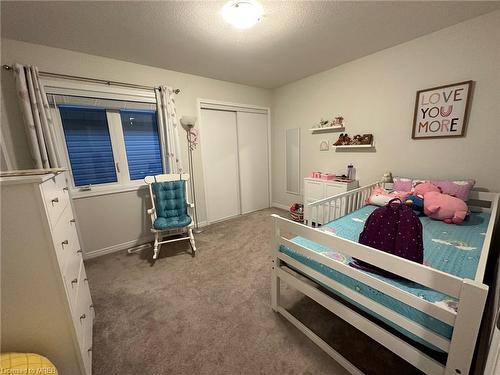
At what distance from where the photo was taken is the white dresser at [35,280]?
0.85 metres

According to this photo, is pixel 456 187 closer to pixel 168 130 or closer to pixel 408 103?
pixel 408 103

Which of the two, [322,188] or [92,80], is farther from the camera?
[322,188]

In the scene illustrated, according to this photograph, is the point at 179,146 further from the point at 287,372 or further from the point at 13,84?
the point at 287,372

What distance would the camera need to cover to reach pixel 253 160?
404 cm

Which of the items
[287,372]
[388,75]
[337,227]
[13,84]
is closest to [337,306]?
[287,372]

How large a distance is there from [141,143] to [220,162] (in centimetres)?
127

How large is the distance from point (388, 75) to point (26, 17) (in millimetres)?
3615

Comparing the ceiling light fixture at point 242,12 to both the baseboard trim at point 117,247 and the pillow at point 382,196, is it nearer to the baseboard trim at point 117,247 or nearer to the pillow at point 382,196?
the pillow at point 382,196

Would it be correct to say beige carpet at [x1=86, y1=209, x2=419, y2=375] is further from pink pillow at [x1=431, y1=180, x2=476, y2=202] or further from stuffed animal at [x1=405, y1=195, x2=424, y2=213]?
pink pillow at [x1=431, y1=180, x2=476, y2=202]

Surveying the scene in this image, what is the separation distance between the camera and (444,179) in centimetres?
221

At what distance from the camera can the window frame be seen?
2230 mm

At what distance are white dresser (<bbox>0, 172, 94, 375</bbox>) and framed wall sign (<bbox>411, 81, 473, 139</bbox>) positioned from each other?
10.7ft

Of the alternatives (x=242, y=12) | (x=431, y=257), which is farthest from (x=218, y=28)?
(x=431, y=257)

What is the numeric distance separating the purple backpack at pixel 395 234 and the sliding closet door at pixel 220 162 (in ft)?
8.87
